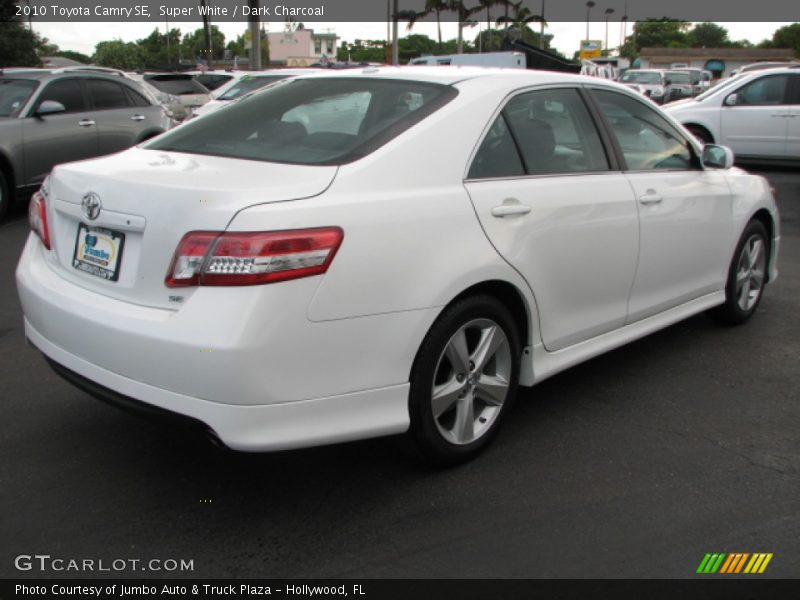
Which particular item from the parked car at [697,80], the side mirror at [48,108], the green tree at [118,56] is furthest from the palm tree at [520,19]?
the side mirror at [48,108]

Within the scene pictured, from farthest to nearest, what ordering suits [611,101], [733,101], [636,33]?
[636,33] < [733,101] < [611,101]

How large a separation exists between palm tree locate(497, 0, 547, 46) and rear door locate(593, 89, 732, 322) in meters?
63.3

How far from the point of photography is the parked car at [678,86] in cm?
3198

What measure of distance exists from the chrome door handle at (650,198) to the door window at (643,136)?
6.0 inches

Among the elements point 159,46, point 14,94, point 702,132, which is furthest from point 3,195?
point 159,46

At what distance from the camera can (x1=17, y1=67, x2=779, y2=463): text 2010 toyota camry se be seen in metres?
2.79

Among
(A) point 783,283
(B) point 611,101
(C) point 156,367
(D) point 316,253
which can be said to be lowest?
(A) point 783,283

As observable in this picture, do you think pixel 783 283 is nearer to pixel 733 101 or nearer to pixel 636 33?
pixel 733 101

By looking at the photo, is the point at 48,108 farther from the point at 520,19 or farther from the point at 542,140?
the point at 520,19

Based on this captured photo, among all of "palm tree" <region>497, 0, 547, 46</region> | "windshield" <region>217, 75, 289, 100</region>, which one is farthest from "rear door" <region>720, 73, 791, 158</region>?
"palm tree" <region>497, 0, 547, 46</region>

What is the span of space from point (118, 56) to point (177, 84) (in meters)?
81.6
